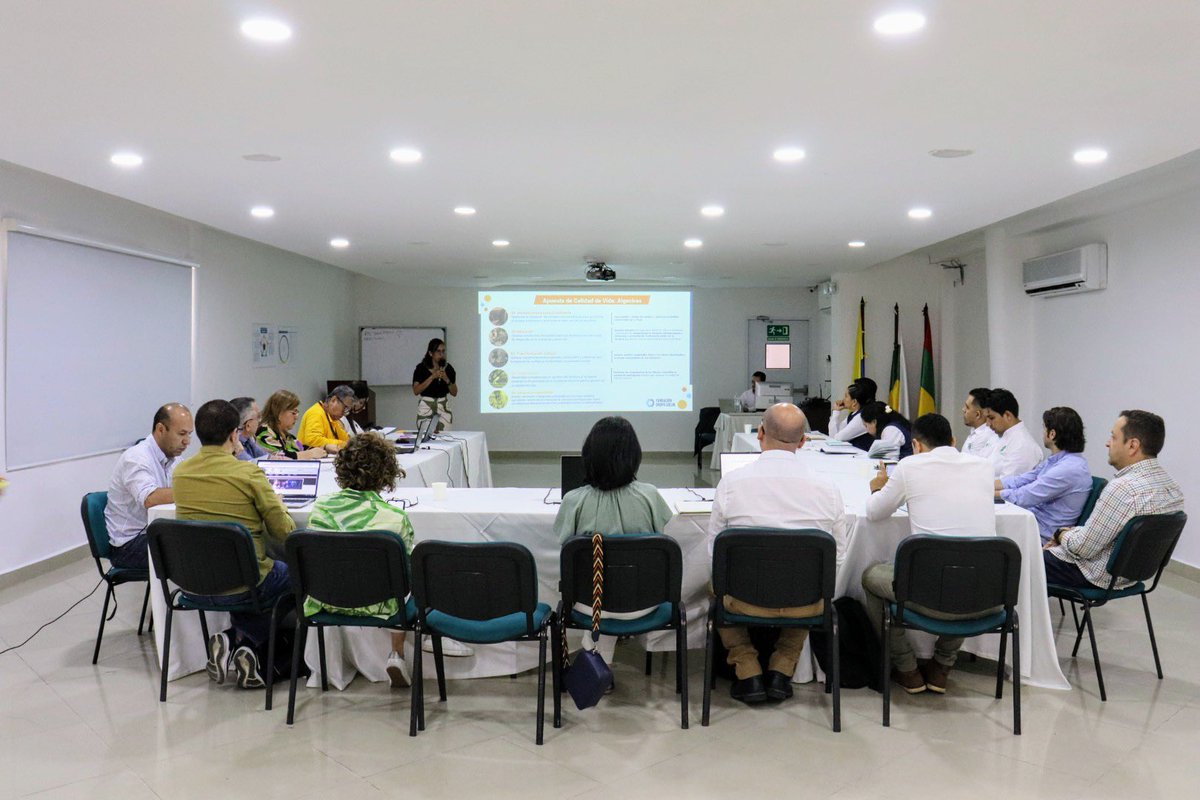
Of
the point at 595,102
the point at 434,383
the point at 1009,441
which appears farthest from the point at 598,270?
the point at 595,102

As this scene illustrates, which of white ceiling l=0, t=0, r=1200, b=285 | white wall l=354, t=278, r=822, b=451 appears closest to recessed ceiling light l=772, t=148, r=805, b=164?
white ceiling l=0, t=0, r=1200, b=285

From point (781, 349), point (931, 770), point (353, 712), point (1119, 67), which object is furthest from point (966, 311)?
point (353, 712)

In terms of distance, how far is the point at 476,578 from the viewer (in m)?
3.05

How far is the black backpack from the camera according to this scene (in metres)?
3.61

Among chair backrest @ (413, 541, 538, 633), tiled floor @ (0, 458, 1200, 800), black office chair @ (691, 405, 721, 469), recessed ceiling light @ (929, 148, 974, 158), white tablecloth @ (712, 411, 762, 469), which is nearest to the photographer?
tiled floor @ (0, 458, 1200, 800)

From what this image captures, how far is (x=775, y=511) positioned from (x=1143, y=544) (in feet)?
4.85

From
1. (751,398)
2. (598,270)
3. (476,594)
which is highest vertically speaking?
(598,270)

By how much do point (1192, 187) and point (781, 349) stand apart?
7297mm

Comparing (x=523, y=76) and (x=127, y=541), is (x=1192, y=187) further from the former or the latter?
(x=127, y=541)

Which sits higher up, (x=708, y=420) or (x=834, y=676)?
(x=708, y=420)

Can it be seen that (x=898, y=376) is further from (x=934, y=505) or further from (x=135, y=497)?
(x=135, y=497)

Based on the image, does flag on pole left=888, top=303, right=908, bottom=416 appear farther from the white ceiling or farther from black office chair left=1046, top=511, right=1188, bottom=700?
black office chair left=1046, top=511, right=1188, bottom=700

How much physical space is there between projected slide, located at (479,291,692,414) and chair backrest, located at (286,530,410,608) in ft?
26.7

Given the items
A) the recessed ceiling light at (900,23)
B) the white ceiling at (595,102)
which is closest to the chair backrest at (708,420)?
the white ceiling at (595,102)
